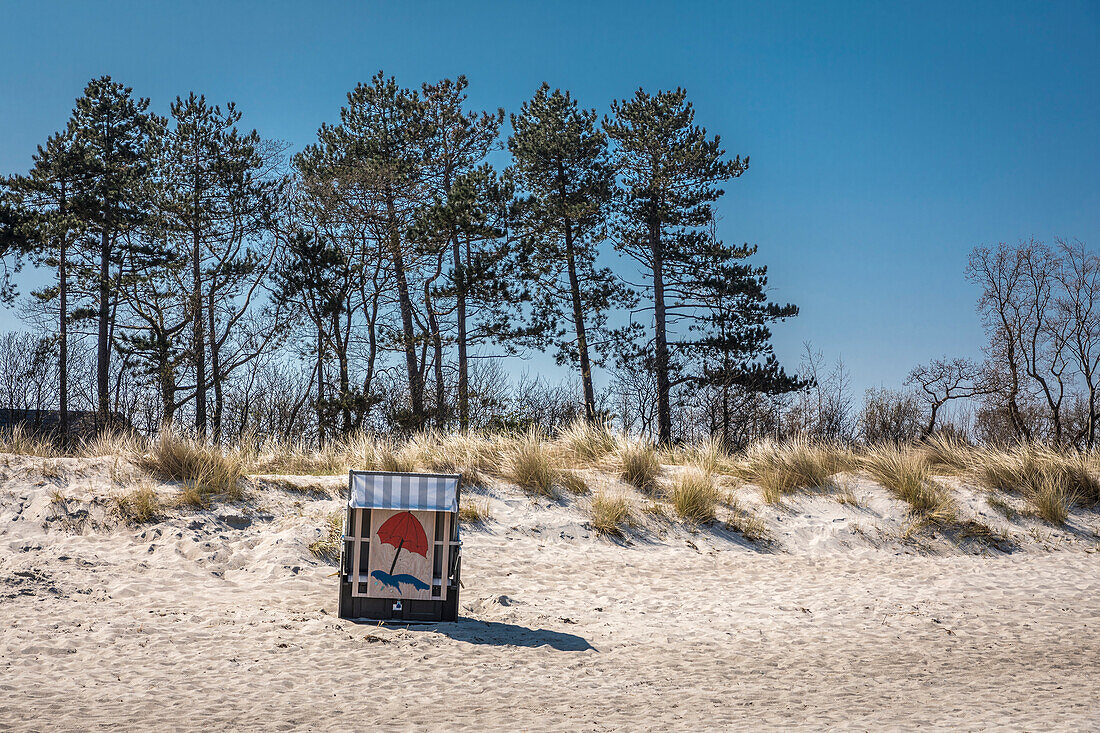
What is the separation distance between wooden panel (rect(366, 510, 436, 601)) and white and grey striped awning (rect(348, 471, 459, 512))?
0.13 meters

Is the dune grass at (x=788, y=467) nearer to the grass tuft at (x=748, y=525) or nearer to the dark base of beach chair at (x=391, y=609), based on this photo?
the grass tuft at (x=748, y=525)

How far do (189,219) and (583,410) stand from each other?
46.4 ft

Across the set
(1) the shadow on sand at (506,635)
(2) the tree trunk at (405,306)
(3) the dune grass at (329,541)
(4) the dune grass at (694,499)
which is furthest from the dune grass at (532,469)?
(2) the tree trunk at (405,306)

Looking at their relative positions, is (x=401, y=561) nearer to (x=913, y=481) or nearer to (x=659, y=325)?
(x=913, y=481)

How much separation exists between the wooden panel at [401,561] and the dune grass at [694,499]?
4.87m

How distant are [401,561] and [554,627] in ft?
5.37

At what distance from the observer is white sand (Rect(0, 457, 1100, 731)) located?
5359 millimetres

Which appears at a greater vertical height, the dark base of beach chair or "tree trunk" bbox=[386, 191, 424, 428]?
"tree trunk" bbox=[386, 191, 424, 428]

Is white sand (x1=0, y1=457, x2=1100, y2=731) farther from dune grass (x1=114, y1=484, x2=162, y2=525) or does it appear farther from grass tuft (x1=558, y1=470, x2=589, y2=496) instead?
grass tuft (x1=558, y1=470, x2=589, y2=496)

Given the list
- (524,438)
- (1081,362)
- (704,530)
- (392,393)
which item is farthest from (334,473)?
(1081,362)

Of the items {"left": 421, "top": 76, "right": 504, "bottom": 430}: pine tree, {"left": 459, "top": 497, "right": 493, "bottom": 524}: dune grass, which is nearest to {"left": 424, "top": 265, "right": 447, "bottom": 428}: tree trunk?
{"left": 421, "top": 76, "right": 504, "bottom": 430}: pine tree

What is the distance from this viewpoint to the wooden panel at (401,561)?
7715mm

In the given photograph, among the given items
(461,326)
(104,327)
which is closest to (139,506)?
(461,326)

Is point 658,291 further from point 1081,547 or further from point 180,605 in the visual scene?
point 180,605
